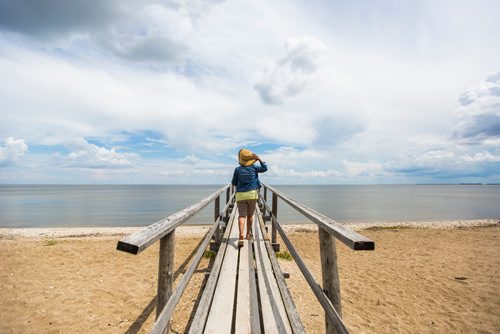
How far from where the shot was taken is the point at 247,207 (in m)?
5.88

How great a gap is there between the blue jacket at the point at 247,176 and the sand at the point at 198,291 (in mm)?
1892

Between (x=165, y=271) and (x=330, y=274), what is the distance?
1.42 meters

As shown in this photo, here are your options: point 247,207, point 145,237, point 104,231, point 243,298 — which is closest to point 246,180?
point 247,207

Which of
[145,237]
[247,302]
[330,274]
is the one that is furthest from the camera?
[247,302]

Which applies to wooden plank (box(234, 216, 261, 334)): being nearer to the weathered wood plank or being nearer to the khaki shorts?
the weathered wood plank

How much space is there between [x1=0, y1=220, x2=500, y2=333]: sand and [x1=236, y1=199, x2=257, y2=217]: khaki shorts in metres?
1.52

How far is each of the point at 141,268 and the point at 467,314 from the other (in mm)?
7905

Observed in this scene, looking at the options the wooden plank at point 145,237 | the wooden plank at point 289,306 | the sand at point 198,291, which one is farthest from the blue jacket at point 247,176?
the wooden plank at point 145,237

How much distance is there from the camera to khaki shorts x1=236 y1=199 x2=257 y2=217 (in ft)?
19.0

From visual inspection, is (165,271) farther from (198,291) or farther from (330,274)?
(198,291)

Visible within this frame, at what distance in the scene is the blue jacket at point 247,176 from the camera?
225 inches

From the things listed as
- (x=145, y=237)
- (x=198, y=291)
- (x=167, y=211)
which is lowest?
(x=167, y=211)

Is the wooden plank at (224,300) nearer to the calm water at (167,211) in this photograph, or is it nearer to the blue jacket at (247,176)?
the blue jacket at (247,176)

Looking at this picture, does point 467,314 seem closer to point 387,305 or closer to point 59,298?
point 387,305
